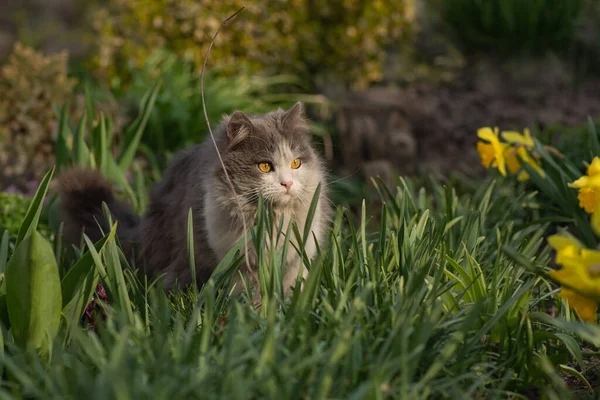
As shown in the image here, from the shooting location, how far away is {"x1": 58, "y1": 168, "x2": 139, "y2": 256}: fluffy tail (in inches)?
139

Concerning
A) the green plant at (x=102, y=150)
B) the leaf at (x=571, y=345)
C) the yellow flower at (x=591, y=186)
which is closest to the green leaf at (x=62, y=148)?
the green plant at (x=102, y=150)

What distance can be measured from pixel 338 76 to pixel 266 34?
0.80m

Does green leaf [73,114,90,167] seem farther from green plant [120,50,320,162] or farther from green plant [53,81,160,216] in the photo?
green plant [120,50,320,162]

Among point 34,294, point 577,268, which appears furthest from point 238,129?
point 577,268

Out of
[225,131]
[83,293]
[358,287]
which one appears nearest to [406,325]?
[358,287]

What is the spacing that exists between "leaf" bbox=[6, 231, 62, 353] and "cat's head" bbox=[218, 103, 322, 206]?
864mm

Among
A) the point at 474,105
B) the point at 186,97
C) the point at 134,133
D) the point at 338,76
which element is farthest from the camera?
the point at 338,76

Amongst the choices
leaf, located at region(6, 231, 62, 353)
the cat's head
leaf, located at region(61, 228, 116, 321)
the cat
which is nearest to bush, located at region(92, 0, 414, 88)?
the cat

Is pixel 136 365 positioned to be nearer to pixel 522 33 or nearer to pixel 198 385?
pixel 198 385

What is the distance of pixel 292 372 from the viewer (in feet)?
5.82

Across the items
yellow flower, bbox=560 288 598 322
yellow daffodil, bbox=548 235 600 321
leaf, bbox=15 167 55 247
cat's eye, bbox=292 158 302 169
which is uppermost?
leaf, bbox=15 167 55 247

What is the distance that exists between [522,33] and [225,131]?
4219 millimetres

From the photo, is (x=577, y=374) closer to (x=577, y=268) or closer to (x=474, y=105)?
(x=577, y=268)

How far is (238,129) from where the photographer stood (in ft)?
9.43
